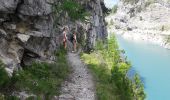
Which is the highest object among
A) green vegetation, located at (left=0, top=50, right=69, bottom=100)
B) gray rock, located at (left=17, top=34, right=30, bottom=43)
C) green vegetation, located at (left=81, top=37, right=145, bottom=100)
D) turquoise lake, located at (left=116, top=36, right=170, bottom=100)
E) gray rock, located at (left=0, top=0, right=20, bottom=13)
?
gray rock, located at (left=0, top=0, right=20, bottom=13)

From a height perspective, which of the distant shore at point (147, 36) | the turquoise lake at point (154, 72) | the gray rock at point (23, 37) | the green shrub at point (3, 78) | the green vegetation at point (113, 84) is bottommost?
the turquoise lake at point (154, 72)

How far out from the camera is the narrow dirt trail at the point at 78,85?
53.8ft

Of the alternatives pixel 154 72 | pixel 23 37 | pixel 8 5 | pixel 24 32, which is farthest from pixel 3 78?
pixel 154 72

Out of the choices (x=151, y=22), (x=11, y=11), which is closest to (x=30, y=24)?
(x=11, y=11)

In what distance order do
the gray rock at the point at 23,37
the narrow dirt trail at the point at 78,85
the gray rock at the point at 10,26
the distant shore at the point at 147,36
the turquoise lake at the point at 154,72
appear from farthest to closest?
the distant shore at the point at 147,36 < the turquoise lake at the point at 154,72 < the gray rock at the point at 23,37 < the gray rock at the point at 10,26 < the narrow dirt trail at the point at 78,85

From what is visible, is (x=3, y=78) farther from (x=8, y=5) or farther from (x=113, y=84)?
(x=113, y=84)

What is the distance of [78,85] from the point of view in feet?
60.7

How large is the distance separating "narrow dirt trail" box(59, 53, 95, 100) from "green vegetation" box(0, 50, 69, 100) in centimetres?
40

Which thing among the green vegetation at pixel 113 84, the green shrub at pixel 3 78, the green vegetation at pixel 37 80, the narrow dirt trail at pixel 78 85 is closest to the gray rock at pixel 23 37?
the green vegetation at pixel 37 80

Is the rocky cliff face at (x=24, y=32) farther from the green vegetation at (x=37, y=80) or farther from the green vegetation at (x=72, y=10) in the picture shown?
the green vegetation at (x=72, y=10)

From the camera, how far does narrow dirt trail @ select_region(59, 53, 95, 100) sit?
16411 mm

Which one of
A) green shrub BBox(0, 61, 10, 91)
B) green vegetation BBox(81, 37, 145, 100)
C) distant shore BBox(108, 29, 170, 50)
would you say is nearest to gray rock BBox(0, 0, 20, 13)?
green shrub BBox(0, 61, 10, 91)

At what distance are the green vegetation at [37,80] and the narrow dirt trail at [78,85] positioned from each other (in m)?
0.40

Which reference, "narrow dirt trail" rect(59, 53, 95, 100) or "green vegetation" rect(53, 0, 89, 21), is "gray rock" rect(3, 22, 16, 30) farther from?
"green vegetation" rect(53, 0, 89, 21)
